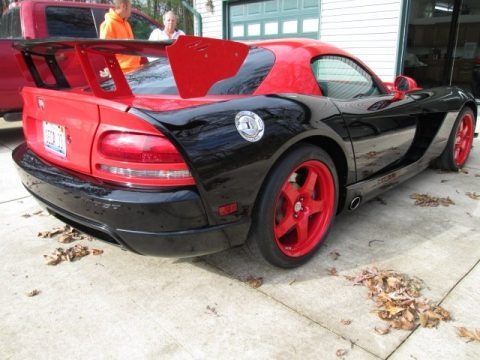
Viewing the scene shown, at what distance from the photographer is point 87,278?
240 cm

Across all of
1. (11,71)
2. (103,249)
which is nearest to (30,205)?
(103,249)

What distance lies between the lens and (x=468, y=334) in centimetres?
191

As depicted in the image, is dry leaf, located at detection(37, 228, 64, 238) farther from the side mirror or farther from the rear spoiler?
the side mirror

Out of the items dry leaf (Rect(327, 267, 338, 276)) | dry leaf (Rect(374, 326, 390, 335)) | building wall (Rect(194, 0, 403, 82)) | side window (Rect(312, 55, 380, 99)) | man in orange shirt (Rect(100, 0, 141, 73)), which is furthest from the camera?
building wall (Rect(194, 0, 403, 82))

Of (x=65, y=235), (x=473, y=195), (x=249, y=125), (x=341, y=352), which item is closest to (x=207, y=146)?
(x=249, y=125)

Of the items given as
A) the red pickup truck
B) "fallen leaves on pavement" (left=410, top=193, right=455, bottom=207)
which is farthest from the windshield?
the red pickup truck

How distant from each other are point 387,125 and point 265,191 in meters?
1.31

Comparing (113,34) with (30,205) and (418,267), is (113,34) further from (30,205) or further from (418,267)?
(418,267)

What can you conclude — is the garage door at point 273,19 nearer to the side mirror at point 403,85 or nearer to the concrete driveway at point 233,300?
the side mirror at point 403,85

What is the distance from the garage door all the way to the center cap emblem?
286 inches

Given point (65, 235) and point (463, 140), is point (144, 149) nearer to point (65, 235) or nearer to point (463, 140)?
point (65, 235)

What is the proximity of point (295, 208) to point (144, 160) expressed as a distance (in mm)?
990

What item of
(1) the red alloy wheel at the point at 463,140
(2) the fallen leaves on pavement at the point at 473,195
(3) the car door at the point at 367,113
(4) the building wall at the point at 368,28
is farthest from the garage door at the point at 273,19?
(3) the car door at the point at 367,113

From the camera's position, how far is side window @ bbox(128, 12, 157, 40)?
623 cm
